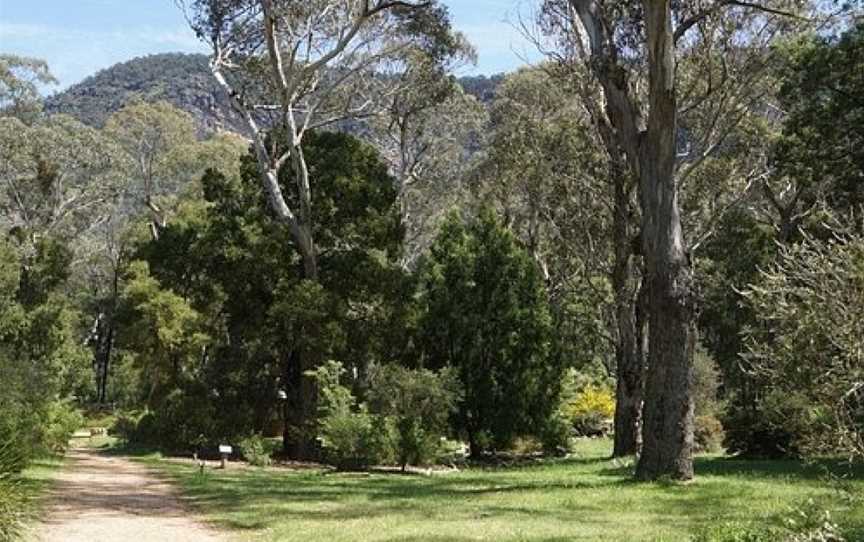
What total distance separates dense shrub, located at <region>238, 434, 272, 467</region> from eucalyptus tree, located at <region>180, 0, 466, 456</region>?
105 centimetres

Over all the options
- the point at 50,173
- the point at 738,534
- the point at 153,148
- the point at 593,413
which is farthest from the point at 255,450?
the point at 153,148

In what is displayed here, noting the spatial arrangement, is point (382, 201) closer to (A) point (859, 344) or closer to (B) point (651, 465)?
(B) point (651, 465)

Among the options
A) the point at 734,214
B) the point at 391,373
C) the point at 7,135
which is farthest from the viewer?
the point at 7,135

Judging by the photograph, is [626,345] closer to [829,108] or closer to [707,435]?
[829,108]

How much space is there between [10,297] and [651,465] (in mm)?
28365

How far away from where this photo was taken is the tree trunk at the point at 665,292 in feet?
45.8

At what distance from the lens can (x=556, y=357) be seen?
2798cm

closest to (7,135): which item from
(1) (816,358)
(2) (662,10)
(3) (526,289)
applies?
(3) (526,289)

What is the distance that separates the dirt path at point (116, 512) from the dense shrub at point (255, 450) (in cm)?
413

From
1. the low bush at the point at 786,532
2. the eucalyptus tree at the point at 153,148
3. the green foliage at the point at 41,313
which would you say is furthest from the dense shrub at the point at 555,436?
the eucalyptus tree at the point at 153,148

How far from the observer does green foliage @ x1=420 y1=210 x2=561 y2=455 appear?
86.7 feet

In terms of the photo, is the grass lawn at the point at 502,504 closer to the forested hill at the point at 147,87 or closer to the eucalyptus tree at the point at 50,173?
the eucalyptus tree at the point at 50,173

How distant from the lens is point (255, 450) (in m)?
22.9

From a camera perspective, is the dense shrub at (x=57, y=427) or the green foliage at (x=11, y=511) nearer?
the green foliage at (x=11, y=511)
